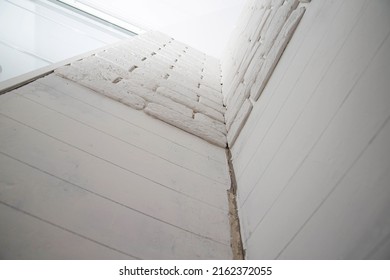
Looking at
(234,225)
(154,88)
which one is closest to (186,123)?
(154,88)

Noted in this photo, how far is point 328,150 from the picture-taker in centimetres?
68

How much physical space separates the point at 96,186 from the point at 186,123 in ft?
2.79

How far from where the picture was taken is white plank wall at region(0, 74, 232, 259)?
0.70 metres

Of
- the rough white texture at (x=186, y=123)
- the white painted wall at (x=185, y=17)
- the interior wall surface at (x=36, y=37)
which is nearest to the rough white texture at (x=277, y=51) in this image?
the rough white texture at (x=186, y=123)

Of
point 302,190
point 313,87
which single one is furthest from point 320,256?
point 313,87

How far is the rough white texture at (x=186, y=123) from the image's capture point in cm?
159

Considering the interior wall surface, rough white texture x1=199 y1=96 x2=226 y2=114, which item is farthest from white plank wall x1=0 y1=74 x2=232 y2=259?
the interior wall surface

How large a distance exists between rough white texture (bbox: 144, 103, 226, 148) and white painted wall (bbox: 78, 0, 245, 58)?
433 cm

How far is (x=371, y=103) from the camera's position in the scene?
1.88 ft

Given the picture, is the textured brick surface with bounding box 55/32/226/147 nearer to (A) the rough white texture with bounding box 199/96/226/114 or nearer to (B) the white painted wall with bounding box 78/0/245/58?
(A) the rough white texture with bounding box 199/96/226/114

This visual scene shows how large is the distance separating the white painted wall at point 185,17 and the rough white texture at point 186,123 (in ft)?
14.2

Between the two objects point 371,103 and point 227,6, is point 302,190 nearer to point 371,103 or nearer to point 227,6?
point 371,103

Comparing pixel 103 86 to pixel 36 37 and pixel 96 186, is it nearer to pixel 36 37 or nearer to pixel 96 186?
pixel 96 186
